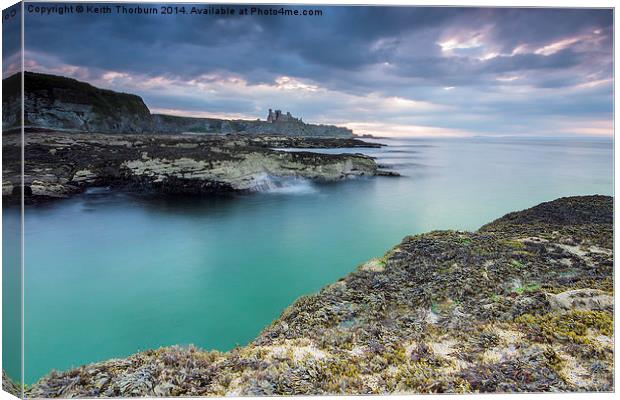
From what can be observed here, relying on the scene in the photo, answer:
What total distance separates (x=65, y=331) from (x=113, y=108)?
133 inches

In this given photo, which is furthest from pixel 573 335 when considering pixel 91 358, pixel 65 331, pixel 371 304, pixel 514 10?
pixel 65 331

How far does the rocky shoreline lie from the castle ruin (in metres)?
0.36

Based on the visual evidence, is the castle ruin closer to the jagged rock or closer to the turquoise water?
the turquoise water

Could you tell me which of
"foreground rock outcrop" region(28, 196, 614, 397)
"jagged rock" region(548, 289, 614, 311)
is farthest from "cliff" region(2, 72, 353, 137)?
"jagged rock" region(548, 289, 614, 311)

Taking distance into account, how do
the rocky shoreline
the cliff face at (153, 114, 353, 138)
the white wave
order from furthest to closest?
the white wave, the cliff face at (153, 114, 353, 138), the rocky shoreline

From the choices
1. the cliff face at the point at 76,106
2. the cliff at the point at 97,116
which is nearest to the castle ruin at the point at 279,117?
the cliff at the point at 97,116

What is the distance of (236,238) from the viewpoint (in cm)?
605

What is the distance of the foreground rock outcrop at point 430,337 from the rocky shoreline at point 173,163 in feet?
8.57

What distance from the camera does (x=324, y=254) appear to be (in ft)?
19.6

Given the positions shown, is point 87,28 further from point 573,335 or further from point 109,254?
point 573,335

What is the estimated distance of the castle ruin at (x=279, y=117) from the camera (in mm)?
5930

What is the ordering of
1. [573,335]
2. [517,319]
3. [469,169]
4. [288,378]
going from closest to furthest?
1. [288,378]
2. [573,335]
3. [517,319]
4. [469,169]

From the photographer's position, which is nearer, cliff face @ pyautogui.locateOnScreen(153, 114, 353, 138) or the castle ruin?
the castle ruin

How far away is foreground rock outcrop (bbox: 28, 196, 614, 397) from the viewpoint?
12.0 ft
